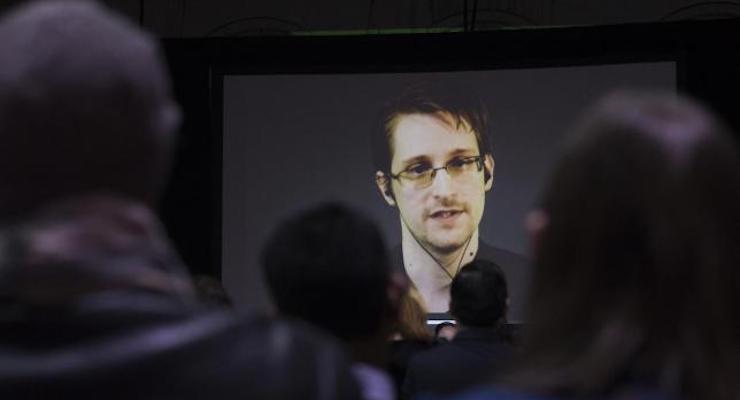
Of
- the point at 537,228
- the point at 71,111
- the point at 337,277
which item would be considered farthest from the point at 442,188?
the point at 71,111

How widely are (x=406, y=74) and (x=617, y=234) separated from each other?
6.14 meters

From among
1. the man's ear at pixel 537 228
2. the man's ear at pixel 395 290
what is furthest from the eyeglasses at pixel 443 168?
the man's ear at pixel 537 228

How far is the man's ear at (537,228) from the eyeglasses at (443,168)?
5748 millimetres

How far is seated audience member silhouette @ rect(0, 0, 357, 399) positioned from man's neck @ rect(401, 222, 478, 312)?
5879mm

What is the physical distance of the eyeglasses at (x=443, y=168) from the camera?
6.89 meters

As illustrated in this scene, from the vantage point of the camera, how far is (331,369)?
1021mm

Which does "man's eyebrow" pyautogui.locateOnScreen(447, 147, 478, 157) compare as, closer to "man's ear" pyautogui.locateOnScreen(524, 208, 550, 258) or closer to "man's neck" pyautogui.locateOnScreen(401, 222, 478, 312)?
"man's neck" pyautogui.locateOnScreen(401, 222, 478, 312)

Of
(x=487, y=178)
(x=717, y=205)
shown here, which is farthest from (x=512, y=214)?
(x=717, y=205)

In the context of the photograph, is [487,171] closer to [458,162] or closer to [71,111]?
[458,162]

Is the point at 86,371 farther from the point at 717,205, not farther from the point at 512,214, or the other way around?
the point at 512,214

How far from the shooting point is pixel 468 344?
3.42m

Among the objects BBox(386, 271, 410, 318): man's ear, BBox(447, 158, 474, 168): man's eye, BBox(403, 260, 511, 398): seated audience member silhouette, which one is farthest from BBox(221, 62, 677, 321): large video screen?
BBox(386, 271, 410, 318): man's ear

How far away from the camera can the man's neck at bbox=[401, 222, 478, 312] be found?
692 cm

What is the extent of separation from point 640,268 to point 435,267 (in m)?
5.88
